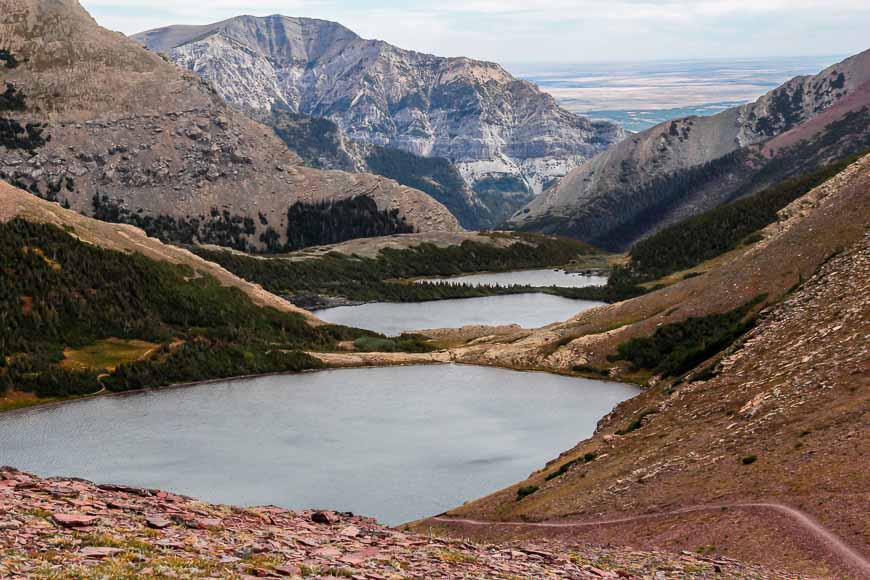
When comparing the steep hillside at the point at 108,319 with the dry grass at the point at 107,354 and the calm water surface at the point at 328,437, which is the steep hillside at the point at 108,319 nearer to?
the dry grass at the point at 107,354

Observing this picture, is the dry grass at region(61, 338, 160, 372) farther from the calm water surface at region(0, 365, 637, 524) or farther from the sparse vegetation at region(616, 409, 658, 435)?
the sparse vegetation at region(616, 409, 658, 435)

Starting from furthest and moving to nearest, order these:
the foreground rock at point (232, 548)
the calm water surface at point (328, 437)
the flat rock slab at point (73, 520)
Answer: the calm water surface at point (328, 437) → the flat rock slab at point (73, 520) → the foreground rock at point (232, 548)

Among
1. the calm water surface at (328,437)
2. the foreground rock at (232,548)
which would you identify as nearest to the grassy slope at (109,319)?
the calm water surface at (328,437)

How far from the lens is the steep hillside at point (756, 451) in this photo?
51.2 m

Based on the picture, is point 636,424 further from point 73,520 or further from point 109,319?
point 109,319

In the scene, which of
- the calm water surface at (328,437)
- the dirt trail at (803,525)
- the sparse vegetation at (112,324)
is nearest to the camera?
the dirt trail at (803,525)

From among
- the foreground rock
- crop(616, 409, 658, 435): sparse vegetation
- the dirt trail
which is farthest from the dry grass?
the foreground rock

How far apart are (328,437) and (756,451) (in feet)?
205

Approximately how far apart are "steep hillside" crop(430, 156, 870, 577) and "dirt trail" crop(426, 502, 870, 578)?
0.09 m

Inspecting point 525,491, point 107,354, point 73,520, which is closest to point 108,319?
point 107,354

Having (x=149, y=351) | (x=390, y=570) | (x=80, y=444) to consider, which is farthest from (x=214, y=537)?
(x=149, y=351)

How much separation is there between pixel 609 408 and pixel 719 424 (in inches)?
2207

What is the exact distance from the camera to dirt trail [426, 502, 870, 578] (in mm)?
44500

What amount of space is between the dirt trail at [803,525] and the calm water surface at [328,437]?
24.0 meters
